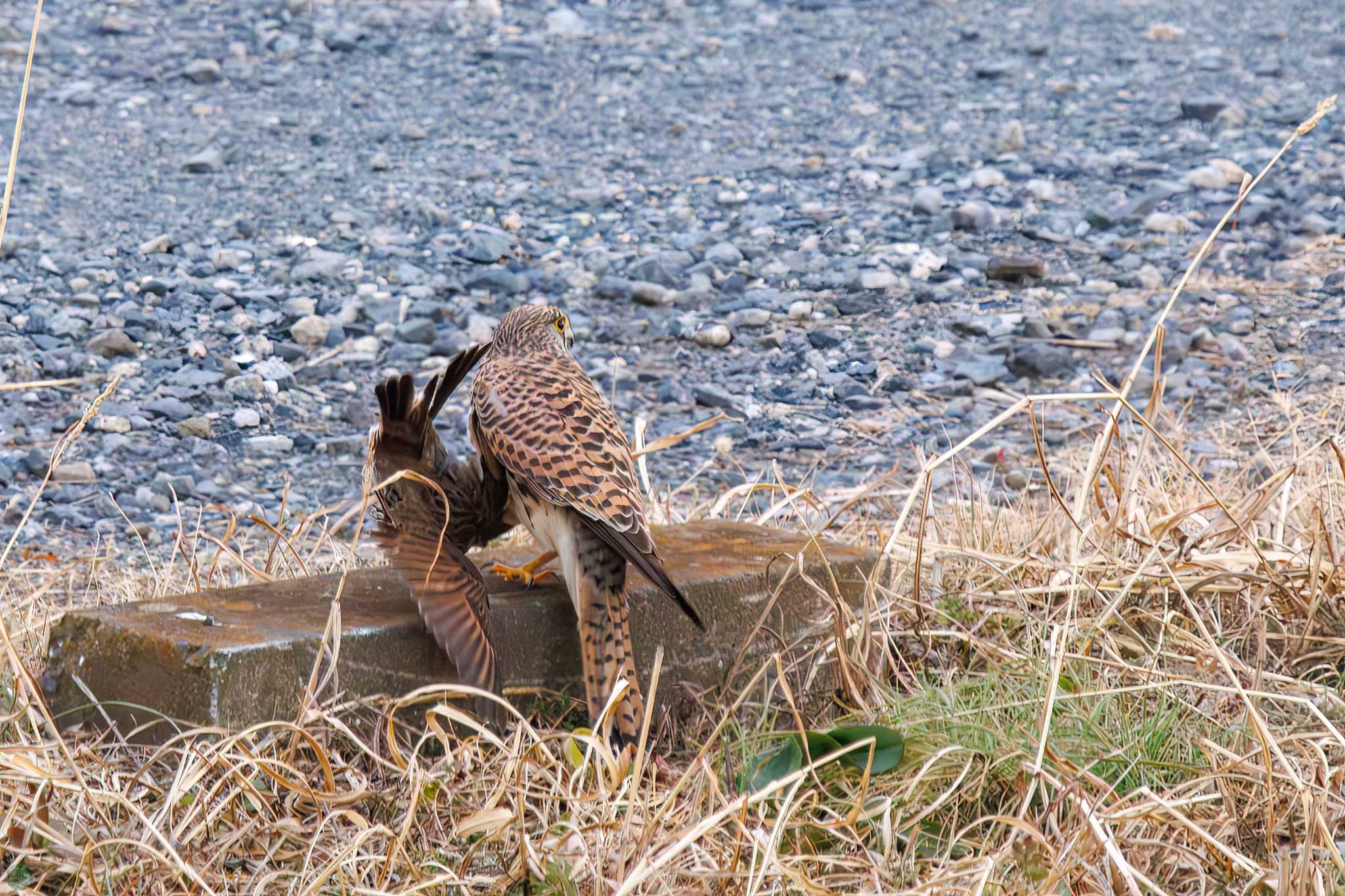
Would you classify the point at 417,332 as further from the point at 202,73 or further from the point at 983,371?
the point at 202,73

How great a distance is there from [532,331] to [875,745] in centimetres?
141

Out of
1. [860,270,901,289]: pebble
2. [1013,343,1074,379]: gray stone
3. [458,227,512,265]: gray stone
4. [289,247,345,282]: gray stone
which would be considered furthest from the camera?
[458,227,512,265]: gray stone

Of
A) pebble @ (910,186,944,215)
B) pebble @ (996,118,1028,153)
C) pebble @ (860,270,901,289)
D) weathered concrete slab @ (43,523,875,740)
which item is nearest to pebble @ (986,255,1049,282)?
pebble @ (860,270,901,289)

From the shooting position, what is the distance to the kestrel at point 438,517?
287 centimetres

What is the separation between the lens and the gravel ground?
6.03 meters

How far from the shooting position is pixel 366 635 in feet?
9.43

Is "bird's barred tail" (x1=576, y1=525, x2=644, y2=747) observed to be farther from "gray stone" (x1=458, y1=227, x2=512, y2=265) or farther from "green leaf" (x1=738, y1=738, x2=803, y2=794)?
"gray stone" (x1=458, y1=227, x2=512, y2=265)

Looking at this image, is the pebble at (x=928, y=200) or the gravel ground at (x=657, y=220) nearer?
the gravel ground at (x=657, y=220)

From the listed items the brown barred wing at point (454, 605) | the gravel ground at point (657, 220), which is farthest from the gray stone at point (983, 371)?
the brown barred wing at point (454, 605)

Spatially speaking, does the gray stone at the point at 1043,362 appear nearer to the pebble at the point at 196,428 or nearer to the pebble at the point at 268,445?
the pebble at the point at 268,445

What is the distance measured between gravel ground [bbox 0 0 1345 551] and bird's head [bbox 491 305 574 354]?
1479 mm

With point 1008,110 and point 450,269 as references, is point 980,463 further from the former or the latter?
point 1008,110

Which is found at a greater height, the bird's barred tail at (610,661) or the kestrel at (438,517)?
the kestrel at (438,517)

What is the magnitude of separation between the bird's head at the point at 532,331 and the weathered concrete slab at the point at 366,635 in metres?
0.51
